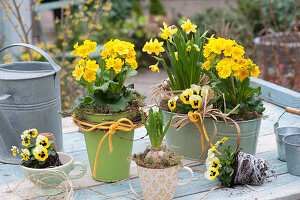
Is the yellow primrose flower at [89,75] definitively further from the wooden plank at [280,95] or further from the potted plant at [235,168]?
the wooden plank at [280,95]

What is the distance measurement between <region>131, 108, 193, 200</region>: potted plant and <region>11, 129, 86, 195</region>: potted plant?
254mm

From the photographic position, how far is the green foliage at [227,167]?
1515 mm

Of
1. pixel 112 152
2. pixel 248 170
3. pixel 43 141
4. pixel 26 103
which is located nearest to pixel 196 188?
pixel 248 170

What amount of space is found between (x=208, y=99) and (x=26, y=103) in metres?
0.73

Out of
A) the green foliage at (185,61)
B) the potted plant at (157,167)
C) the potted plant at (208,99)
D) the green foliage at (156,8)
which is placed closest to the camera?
the potted plant at (157,167)

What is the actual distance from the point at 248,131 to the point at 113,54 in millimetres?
612

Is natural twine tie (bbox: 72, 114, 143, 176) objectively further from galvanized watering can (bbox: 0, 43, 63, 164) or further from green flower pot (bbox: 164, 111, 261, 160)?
galvanized watering can (bbox: 0, 43, 63, 164)

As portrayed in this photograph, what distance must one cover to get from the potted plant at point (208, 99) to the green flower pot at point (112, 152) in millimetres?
191

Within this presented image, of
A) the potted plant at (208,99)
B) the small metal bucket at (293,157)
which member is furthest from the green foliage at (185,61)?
the small metal bucket at (293,157)

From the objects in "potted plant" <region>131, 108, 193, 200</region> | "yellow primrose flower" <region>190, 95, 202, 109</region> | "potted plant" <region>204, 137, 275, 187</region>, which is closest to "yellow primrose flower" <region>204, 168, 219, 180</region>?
"potted plant" <region>204, 137, 275, 187</region>

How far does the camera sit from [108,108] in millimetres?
1551

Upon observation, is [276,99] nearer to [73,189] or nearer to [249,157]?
[249,157]

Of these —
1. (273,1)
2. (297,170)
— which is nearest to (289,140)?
(297,170)

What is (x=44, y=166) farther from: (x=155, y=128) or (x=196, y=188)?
(x=196, y=188)
